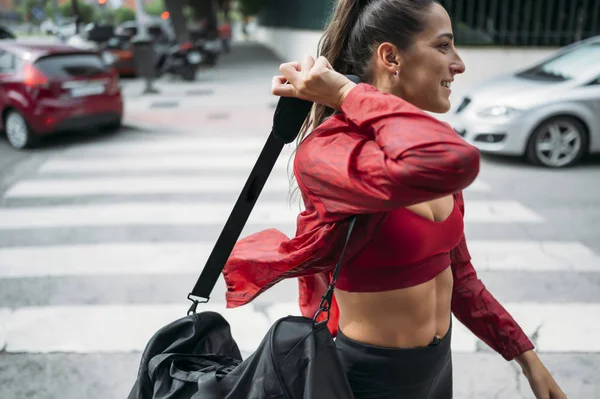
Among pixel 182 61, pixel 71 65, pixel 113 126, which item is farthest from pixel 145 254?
pixel 182 61

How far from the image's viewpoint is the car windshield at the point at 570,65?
A: 785cm

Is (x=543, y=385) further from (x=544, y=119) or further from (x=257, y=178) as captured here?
(x=544, y=119)

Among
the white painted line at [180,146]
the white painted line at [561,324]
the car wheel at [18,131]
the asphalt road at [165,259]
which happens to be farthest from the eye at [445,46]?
the car wheel at [18,131]

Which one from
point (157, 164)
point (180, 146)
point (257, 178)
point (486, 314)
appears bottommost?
point (180, 146)

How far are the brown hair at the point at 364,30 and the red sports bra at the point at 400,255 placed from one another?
1.22 feet

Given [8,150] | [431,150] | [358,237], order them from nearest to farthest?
[431,150], [358,237], [8,150]

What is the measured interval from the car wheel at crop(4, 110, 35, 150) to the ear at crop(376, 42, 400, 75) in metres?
8.61

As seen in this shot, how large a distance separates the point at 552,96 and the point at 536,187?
4.68 feet

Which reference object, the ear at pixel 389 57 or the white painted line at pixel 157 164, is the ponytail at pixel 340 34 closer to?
the ear at pixel 389 57

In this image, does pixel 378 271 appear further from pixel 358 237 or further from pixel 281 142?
pixel 281 142

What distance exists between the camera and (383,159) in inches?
45.8

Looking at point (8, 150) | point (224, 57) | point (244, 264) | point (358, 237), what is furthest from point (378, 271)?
point (224, 57)

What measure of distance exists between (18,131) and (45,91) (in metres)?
0.72

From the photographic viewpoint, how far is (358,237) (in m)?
1.33
